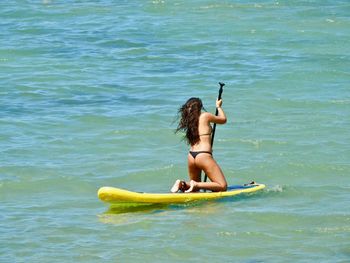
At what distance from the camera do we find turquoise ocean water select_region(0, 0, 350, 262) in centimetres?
1111

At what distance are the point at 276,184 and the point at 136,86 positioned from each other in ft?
23.7

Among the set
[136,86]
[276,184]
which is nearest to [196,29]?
[136,86]

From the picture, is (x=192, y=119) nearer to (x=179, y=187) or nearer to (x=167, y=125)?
(x=179, y=187)

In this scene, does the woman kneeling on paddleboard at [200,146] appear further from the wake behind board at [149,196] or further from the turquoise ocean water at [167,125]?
the turquoise ocean water at [167,125]

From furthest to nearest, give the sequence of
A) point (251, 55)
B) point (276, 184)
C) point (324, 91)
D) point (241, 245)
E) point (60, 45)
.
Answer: point (60, 45)
point (251, 55)
point (324, 91)
point (276, 184)
point (241, 245)

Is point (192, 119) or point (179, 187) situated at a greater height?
point (192, 119)

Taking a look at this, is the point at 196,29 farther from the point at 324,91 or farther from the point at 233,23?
the point at 324,91

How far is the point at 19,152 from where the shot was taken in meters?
15.5

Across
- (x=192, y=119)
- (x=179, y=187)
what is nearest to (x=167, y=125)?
(x=192, y=119)

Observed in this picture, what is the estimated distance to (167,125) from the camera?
17.2m

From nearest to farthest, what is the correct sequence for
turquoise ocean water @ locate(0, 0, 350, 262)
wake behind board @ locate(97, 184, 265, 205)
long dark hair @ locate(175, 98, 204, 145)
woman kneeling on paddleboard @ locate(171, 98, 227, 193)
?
turquoise ocean water @ locate(0, 0, 350, 262), wake behind board @ locate(97, 184, 265, 205), woman kneeling on paddleboard @ locate(171, 98, 227, 193), long dark hair @ locate(175, 98, 204, 145)

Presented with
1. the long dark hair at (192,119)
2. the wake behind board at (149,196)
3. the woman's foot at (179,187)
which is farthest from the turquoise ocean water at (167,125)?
the long dark hair at (192,119)

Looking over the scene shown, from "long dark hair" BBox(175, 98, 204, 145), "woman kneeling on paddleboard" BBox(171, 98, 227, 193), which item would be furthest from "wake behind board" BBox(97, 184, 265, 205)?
"long dark hair" BBox(175, 98, 204, 145)

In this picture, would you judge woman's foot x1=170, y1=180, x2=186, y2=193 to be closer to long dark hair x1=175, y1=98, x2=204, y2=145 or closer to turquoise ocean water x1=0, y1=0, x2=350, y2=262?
turquoise ocean water x1=0, y1=0, x2=350, y2=262
